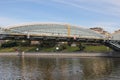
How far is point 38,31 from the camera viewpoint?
356 feet

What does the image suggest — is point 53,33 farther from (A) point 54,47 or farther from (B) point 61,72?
(A) point 54,47

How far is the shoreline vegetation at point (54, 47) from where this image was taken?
15775 cm

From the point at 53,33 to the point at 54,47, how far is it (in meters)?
58.4

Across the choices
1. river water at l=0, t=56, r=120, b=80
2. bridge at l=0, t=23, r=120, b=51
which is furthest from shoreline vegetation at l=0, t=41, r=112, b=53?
river water at l=0, t=56, r=120, b=80

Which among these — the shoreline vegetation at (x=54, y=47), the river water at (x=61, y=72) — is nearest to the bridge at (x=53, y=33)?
the river water at (x=61, y=72)

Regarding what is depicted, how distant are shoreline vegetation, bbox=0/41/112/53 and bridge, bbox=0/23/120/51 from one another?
70.6ft

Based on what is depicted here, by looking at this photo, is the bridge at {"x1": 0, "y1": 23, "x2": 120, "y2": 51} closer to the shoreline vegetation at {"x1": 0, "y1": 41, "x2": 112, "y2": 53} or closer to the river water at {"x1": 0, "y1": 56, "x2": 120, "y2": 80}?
the river water at {"x1": 0, "y1": 56, "x2": 120, "y2": 80}

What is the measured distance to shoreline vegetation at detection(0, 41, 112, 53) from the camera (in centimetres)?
15775

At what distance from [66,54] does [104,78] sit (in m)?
94.7

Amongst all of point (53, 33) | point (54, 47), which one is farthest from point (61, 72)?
point (54, 47)

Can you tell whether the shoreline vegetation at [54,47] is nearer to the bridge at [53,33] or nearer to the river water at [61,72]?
the bridge at [53,33]

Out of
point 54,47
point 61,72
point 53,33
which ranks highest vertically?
point 53,33

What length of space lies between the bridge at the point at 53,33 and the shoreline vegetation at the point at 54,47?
70.6 feet

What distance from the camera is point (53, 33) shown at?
114m
